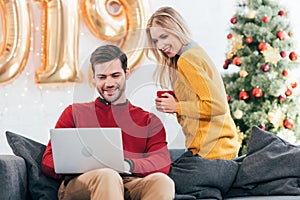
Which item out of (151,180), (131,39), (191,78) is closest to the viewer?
(151,180)

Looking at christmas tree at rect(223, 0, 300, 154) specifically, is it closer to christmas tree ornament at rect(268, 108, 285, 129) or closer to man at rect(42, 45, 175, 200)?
christmas tree ornament at rect(268, 108, 285, 129)

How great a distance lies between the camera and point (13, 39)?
13.9 feet

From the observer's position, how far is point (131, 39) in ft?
14.2

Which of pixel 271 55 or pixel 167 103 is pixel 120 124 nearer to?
pixel 167 103

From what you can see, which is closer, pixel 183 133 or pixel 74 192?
pixel 74 192

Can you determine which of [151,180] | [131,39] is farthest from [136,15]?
[151,180]

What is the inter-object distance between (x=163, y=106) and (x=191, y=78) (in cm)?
21

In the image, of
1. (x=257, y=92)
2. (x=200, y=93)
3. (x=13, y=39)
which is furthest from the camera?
(x=257, y=92)

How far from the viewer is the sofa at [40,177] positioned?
268cm

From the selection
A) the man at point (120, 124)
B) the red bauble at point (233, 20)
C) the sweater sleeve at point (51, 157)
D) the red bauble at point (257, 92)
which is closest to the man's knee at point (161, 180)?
the man at point (120, 124)

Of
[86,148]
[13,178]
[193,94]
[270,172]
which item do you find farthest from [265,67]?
[13,178]

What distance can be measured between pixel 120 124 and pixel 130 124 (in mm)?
51

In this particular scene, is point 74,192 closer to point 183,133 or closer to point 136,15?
point 183,133

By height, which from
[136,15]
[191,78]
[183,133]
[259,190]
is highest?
[136,15]
